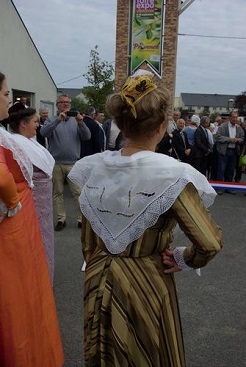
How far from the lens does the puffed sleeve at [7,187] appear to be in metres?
2.05

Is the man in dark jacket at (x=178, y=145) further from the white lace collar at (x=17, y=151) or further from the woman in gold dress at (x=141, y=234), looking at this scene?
the woman in gold dress at (x=141, y=234)

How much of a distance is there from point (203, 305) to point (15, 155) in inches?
86.6

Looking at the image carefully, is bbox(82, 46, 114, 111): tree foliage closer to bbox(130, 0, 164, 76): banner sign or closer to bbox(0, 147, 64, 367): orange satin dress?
bbox(130, 0, 164, 76): banner sign

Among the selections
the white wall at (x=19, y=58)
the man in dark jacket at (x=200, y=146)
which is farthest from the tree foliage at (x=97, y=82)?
the man in dark jacket at (x=200, y=146)

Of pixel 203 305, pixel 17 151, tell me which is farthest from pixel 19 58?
pixel 17 151

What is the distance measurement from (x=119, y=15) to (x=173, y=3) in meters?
2.30

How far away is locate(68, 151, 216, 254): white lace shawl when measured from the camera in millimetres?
1499

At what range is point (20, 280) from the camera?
7.28ft

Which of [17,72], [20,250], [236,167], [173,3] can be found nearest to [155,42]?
[173,3]

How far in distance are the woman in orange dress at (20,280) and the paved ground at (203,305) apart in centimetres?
54

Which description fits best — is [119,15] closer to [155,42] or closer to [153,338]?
[155,42]

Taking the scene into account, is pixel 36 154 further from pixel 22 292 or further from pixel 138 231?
pixel 138 231

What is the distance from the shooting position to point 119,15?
58.9ft

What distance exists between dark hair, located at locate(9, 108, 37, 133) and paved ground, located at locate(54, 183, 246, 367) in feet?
4.96
